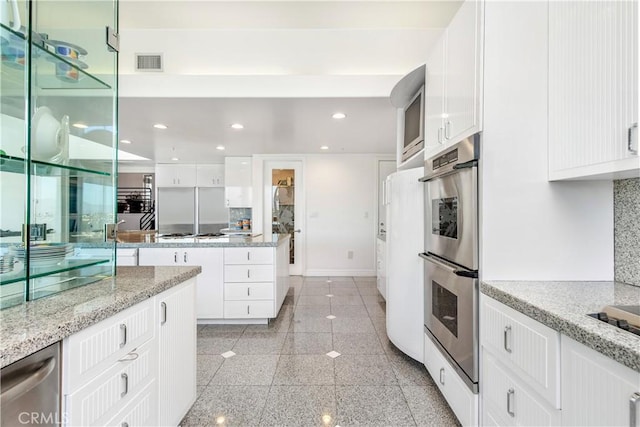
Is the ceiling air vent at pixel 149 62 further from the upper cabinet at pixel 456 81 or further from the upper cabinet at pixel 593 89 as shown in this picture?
the upper cabinet at pixel 593 89

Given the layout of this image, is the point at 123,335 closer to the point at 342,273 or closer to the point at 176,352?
the point at 176,352

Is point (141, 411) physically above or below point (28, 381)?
below

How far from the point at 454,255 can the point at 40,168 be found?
1888mm

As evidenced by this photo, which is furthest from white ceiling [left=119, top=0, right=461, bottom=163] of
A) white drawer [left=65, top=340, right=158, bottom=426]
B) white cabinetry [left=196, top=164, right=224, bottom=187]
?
white cabinetry [left=196, top=164, right=224, bottom=187]

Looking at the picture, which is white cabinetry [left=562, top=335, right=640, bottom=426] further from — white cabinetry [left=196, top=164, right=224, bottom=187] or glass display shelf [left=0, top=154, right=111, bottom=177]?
white cabinetry [left=196, top=164, right=224, bottom=187]

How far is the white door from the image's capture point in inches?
210

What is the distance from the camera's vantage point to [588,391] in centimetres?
80

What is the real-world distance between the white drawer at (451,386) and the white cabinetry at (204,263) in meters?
2.03

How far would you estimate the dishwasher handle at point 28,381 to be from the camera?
26.8 inches


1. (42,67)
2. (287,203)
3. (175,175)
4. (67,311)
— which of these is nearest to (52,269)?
(67,311)

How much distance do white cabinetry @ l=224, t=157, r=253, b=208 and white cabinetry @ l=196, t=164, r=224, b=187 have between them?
749mm

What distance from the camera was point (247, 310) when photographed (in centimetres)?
299

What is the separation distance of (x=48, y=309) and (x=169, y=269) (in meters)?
0.69

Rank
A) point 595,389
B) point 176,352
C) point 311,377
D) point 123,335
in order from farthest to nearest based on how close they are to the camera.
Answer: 1. point 311,377
2. point 176,352
3. point 123,335
4. point 595,389
